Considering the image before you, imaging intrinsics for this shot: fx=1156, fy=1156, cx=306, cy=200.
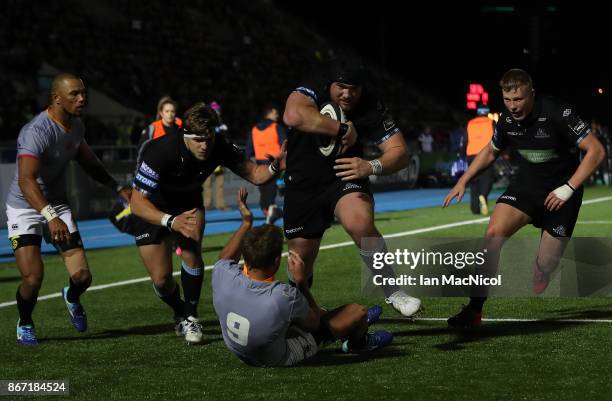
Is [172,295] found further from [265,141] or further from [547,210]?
[265,141]

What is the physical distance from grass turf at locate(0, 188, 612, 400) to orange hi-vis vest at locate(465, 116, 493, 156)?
393 inches

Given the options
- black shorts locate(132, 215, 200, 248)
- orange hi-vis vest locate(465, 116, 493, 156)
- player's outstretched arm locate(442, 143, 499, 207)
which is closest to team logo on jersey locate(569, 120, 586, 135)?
player's outstretched arm locate(442, 143, 499, 207)

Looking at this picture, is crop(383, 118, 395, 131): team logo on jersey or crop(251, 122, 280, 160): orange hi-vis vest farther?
crop(251, 122, 280, 160): orange hi-vis vest

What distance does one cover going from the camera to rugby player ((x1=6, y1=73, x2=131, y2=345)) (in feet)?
29.3

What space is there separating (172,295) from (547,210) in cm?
313

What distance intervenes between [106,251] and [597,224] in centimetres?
828

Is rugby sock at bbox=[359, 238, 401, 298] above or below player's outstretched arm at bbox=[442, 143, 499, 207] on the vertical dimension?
below

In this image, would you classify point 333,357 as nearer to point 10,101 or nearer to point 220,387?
point 220,387

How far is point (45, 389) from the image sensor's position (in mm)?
7324

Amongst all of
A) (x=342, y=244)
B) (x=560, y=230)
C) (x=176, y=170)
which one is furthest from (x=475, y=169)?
(x=342, y=244)

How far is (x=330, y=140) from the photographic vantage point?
8.70 m

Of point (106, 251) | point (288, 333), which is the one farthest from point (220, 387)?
point (106, 251)

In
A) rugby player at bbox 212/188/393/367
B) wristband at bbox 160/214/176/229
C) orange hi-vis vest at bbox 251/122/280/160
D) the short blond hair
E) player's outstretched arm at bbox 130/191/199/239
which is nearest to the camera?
rugby player at bbox 212/188/393/367

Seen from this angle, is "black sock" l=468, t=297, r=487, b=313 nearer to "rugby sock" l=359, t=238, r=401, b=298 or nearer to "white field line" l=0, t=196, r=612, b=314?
"rugby sock" l=359, t=238, r=401, b=298
